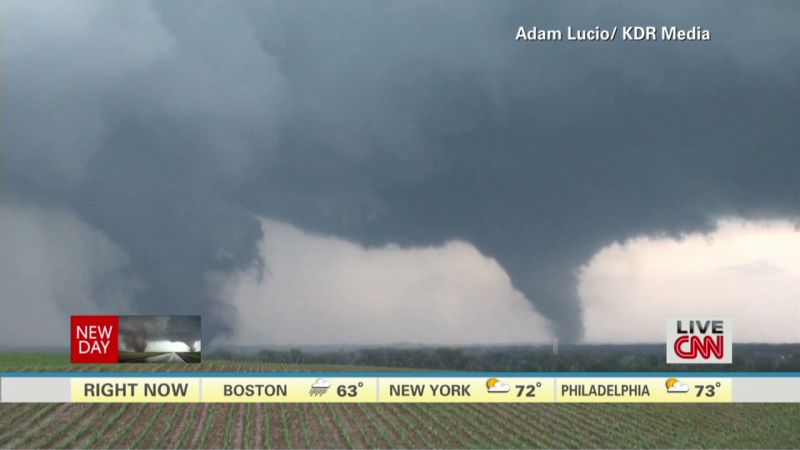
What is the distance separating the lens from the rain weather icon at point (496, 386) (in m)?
17.3

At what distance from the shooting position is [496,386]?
1733 cm

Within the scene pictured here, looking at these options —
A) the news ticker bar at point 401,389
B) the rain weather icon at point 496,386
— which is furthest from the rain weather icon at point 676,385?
the rain weather icon at point 496,386

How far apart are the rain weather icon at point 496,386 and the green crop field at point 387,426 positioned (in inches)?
212

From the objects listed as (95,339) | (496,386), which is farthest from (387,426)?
(95,339)

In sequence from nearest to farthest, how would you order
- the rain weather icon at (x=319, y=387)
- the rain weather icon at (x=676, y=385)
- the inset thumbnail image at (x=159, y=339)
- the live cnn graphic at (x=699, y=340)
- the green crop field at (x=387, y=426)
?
the inset thumbnail image at (x=159, y=339) → the rain weather icon at (x=319, y=387) → the live cnn graphic at (x=699, y=340) → the rain weather icon at (x=676, y=385) → the green crop field at (x=387, y=426)

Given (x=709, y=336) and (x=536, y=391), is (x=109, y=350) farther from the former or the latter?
(x=709, y=336)

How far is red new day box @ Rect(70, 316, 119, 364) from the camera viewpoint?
1756cm

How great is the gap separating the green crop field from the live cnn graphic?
7094mm

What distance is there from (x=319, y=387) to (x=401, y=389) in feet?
6.72

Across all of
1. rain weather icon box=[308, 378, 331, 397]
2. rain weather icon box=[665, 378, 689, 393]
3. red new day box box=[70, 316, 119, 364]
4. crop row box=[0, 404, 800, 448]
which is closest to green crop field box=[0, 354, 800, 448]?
crop row box=[0, 404, 800, 448]

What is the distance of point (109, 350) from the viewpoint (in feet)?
58.0

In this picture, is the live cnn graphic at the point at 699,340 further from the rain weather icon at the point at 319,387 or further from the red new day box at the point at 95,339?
the red new day box at the point at 95,339

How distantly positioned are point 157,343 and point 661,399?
12.6 metres

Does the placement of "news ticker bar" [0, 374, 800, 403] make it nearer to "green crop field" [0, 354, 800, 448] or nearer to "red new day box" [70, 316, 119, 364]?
"red new day box" [70, 316, 119, 364]
